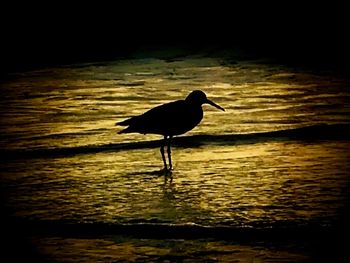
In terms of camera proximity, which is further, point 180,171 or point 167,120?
point 167,120

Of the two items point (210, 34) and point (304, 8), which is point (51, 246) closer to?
point (210, 34)

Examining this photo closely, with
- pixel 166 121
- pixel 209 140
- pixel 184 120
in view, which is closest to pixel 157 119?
pixel 166 121

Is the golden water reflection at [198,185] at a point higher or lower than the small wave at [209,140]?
lower

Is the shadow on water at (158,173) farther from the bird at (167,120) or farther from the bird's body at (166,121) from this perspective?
the bird's body at (166,121)

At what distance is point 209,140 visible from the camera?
11070mm

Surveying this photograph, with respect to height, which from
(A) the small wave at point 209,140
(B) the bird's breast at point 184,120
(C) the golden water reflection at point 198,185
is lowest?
(C) the golden water reflection at point 198,185

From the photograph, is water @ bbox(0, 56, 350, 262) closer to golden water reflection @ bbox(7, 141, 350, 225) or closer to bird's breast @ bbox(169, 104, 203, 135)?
golden water reflection @ bbox(7, 141, 350, 225)

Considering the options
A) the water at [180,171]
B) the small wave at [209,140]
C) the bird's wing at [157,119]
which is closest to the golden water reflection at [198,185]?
the water at [180,171]

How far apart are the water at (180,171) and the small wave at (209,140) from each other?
14mm

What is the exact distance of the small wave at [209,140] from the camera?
10.7 metres

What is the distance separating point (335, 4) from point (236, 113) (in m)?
15.2

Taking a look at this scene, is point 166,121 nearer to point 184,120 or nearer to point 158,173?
point 184,120

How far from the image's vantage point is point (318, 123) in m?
12.0

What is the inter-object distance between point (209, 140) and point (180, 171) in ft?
5.27
